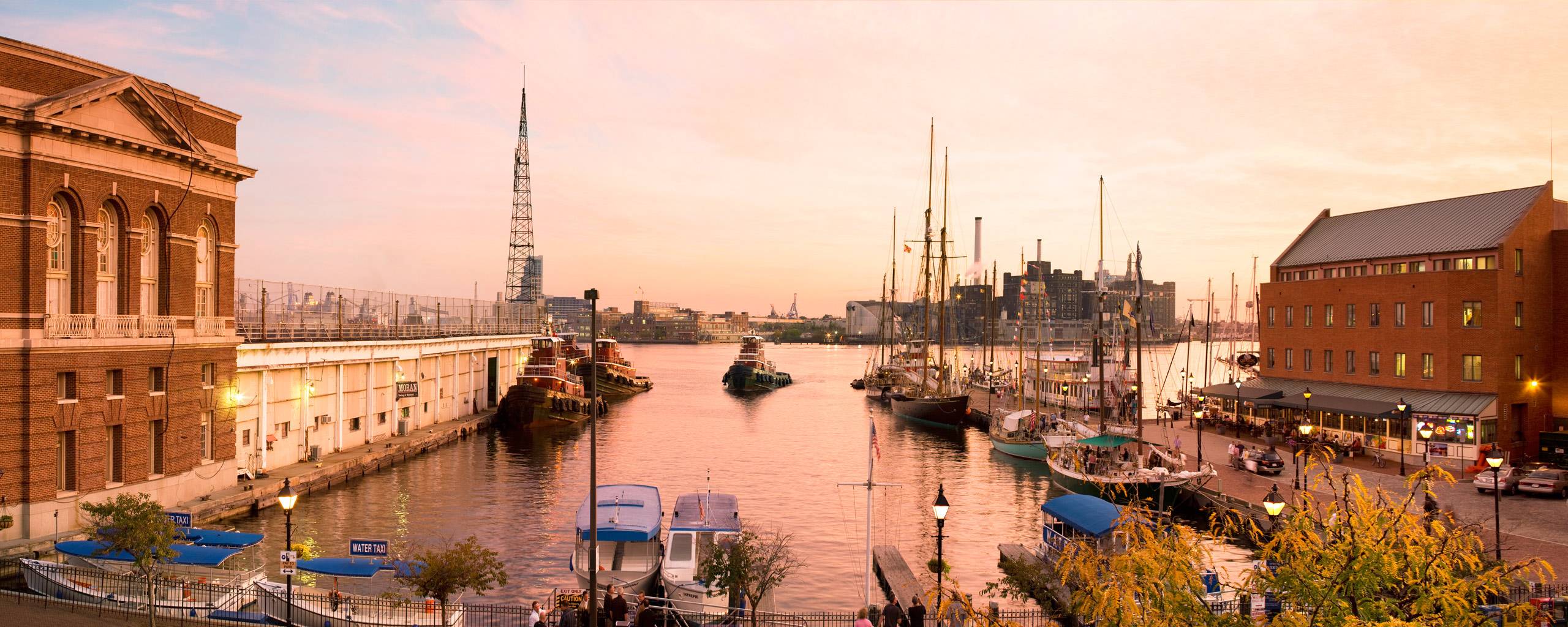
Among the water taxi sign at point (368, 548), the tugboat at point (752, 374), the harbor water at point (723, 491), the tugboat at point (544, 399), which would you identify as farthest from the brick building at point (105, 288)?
the tugboat at point (752, 374)

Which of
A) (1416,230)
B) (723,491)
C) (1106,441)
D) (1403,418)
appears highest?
(1416,230)

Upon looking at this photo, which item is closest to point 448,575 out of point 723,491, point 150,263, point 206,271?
point 150,263

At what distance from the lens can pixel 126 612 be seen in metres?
23.4

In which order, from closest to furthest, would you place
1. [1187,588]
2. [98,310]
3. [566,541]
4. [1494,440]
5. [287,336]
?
1. [1187,588]
2. [98,310]
3. [566,541]
4. [1494,440]
5. [287,336]

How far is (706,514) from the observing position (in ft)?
109

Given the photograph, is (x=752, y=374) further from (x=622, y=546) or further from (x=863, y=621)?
(x=863, y=621)

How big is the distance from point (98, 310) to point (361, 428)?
2749cm

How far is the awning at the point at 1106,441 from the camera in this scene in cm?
5169

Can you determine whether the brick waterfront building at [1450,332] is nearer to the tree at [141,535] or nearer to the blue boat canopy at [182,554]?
the blue boat canopy at [182,554]

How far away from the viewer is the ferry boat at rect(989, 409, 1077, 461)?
6044cm

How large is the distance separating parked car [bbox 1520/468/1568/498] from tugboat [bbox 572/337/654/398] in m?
85.6

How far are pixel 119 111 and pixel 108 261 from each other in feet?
16.7

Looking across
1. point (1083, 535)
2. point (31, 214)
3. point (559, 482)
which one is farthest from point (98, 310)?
point (1083, 535)

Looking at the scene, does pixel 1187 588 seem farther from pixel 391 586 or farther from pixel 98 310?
pixel 98 310
